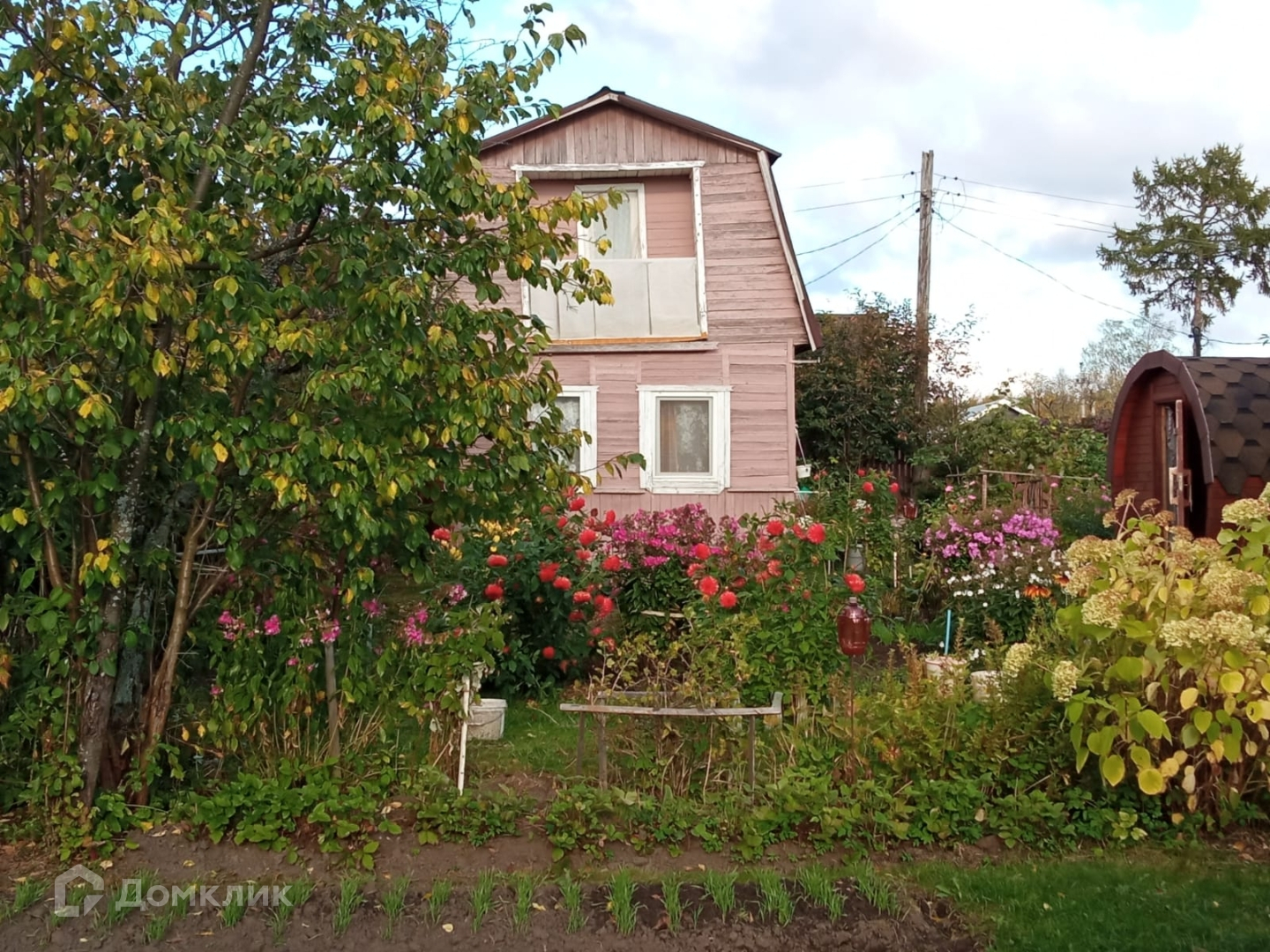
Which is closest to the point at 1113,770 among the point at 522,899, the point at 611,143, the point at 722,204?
the point at 522,899

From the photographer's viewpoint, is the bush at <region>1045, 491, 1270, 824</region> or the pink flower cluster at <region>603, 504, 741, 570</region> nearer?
the bush at <region>1045, 491, 1270, 824</region>

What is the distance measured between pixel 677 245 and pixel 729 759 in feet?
28.0

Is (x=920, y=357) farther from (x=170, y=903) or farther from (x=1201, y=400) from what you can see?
(x=170, y=903)

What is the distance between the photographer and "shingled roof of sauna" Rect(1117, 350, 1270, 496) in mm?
7730

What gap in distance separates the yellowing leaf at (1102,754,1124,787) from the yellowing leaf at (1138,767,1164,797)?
9 centimetres

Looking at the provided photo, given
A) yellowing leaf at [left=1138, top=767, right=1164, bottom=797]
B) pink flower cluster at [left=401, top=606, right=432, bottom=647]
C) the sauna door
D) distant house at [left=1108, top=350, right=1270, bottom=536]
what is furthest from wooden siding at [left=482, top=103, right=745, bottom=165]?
yellowing leaf at [left=1138, top=767, right=1164, bottom=797]

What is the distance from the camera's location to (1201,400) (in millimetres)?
8078

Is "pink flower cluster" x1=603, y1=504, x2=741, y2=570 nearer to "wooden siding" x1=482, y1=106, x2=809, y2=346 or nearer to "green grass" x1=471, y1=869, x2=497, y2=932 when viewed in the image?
"green grass" x1=471, y1=869, x2=497, y2=932

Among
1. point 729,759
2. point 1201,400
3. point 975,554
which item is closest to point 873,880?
point 729,759

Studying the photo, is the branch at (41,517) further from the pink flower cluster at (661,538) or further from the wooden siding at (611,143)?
the wooden siding at (611,143)

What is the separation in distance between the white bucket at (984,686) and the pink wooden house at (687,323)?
6491 mm

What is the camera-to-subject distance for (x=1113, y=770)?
4141mm

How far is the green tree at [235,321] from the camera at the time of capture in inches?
153

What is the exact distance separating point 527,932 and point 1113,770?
8.08ft
